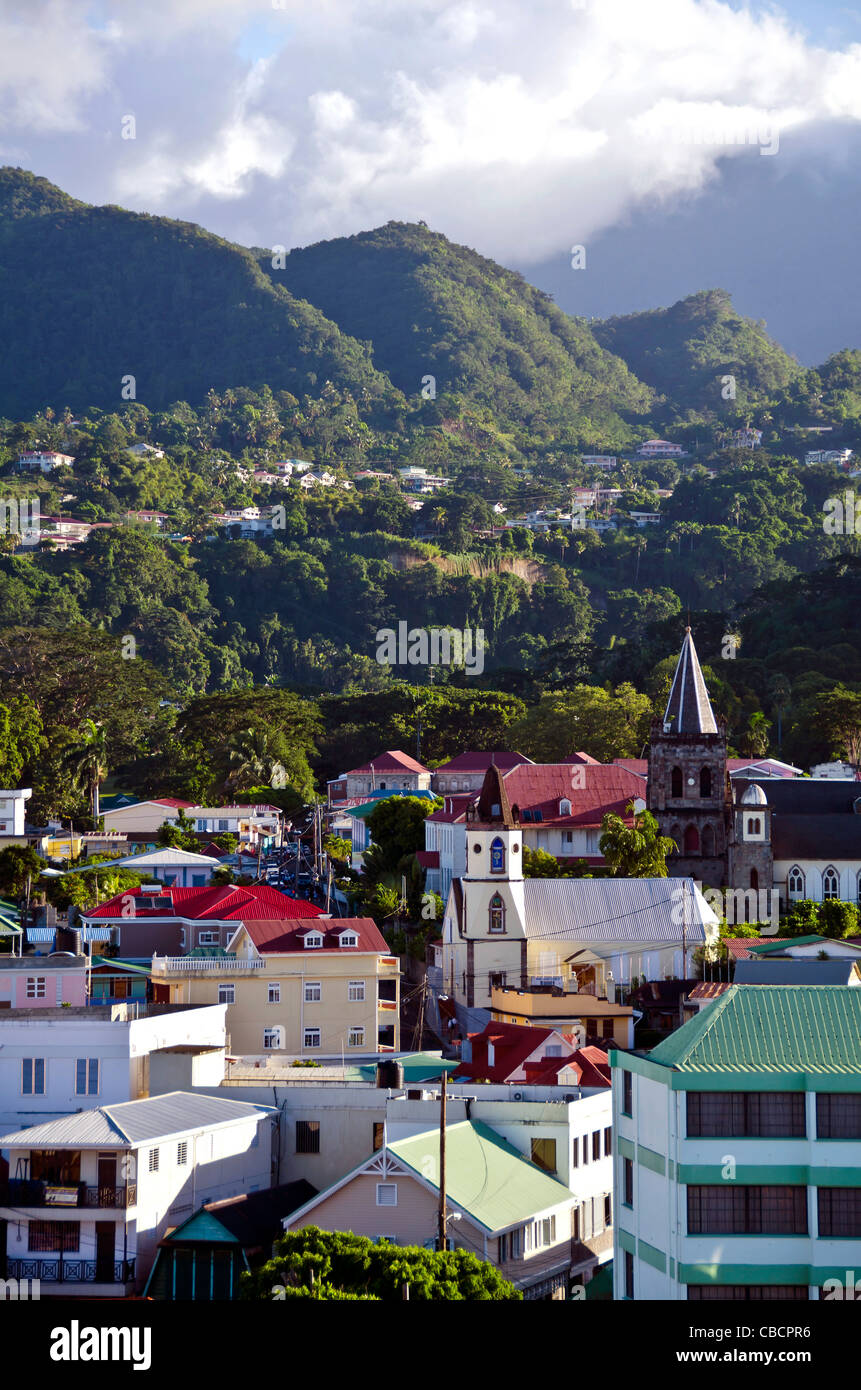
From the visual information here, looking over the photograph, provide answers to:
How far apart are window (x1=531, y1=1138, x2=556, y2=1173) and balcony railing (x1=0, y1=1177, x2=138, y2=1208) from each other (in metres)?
8.48

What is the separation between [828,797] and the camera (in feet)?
245

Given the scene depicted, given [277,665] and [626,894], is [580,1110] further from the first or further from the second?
[277,665]

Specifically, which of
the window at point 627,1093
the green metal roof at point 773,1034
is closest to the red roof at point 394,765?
the window at point 627,1093

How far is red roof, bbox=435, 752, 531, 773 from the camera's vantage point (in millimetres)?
89938

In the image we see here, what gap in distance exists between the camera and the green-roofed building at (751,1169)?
27047 mm

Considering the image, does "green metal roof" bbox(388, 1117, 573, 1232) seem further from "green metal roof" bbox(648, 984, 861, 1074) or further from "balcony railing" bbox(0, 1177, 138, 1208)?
"green metal roof" bbox(648, 984, 861, 1074)

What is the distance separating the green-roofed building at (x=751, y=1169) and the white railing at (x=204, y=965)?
78.6 feet

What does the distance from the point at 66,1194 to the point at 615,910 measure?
28.3 m

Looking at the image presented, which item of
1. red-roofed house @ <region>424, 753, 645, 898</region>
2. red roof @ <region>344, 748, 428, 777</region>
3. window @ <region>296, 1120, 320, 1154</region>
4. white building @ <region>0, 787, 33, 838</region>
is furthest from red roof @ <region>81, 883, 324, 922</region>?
red roof @ <region>344, 748, 428, 777</region>

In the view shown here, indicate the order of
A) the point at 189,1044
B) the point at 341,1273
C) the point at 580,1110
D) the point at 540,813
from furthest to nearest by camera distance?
the point at 540,813 < the point at 189,1044 < the point at 580,1110 < the point at 341,1273

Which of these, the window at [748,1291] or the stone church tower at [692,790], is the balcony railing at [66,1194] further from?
the stone church tower at [692,790]

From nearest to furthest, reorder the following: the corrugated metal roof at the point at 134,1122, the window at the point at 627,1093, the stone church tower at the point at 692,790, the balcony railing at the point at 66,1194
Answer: the window at the point at 627,1093 → the balcony railing at the point at 66,1194 → the corrugated metal roof at the point at 134,1122 → the stone church tower at the point at 692,790

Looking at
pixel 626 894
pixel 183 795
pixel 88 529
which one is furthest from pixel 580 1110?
pixel 88 529

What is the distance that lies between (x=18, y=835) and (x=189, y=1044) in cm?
4389
